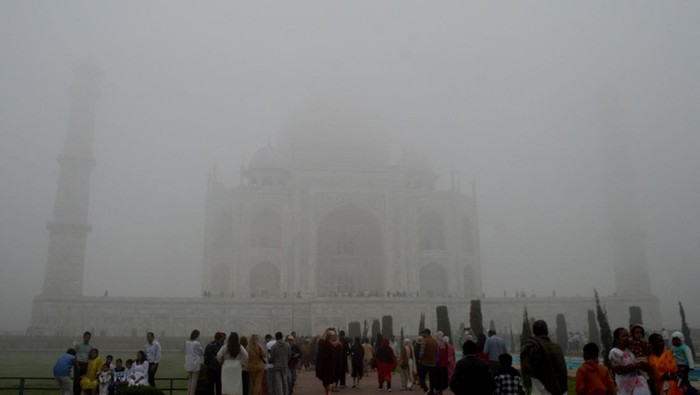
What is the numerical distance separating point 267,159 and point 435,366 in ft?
105

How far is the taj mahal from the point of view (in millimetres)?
29172

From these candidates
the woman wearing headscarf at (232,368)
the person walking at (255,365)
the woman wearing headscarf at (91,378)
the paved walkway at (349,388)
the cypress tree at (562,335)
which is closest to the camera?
the woman wearing headscarf at (232,368)

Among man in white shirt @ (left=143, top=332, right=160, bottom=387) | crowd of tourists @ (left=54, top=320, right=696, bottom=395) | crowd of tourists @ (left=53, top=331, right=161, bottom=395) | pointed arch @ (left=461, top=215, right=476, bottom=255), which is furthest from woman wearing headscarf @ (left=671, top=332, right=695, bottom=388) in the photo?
pointed arch @ (left=461, top=215, right=476, bottom=255)

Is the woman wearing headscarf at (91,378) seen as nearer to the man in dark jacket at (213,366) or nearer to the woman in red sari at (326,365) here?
the man in dark jacket at (213,366)

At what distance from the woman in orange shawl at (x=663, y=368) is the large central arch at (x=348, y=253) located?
3008 cm

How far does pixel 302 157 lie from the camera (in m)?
41.3

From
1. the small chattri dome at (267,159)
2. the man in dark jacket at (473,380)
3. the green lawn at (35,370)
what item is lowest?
the green lawn at (35,370)

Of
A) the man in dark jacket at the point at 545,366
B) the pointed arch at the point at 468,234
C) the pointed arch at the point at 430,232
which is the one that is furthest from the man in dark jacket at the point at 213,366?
the pointed arch at the point at 468,234

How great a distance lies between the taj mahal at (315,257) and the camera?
29172 mm

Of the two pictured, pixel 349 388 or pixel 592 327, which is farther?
pixel 592 327

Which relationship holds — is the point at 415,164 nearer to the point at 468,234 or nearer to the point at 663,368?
the point at 468,234

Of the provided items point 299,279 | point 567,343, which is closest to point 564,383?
point 567,343

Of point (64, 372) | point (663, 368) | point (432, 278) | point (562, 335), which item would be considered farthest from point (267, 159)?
point (663, 368)

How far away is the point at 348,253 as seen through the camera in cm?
3816
